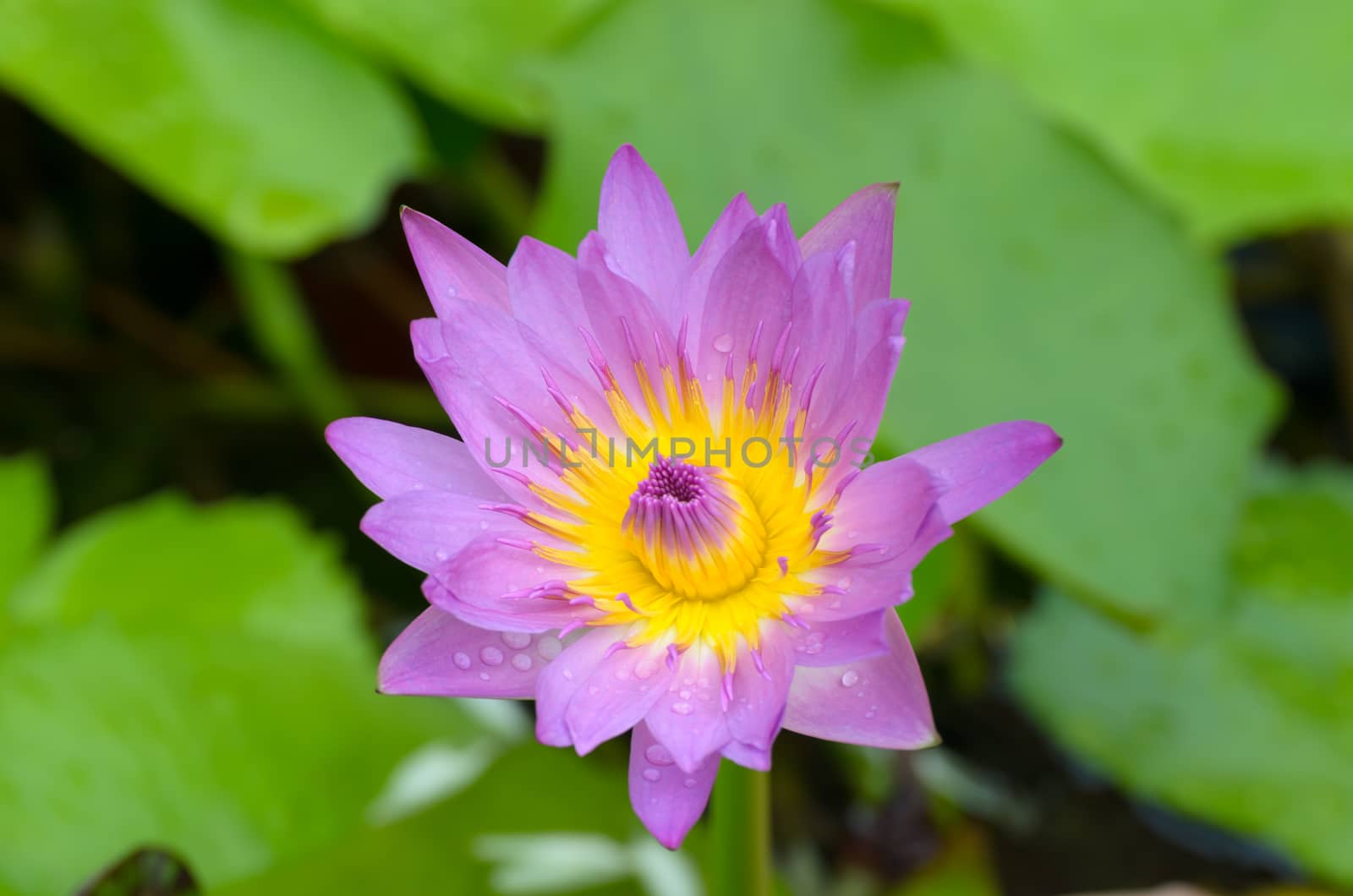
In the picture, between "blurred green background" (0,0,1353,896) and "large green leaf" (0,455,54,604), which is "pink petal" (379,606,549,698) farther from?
"large green leaf" (0,455,54,604)

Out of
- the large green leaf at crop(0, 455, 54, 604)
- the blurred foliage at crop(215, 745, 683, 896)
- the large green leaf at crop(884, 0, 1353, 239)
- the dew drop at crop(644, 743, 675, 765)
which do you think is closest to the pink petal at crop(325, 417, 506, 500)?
the dew drop at crop(644, 743, 675, 765)

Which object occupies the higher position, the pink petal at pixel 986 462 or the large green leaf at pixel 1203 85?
the large green leaf at pixel 1203 85

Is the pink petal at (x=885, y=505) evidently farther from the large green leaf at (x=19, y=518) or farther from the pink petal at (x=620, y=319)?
the large green leaf at (x=19, y=518)

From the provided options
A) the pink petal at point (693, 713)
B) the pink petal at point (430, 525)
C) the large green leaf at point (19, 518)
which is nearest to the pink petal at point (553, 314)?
the pink petal at point (430, 525)

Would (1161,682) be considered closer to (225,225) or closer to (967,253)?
(967,253)

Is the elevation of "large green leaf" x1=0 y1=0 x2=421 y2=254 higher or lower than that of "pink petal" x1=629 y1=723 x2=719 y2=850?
higher

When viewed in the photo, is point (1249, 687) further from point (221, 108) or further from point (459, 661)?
point (221, 108)

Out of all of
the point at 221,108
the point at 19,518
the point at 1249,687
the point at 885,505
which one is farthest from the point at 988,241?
the point at 19,518

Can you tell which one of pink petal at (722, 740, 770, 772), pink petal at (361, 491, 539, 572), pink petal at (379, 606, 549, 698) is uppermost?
pink petal at (361, 491, 539, 572)
